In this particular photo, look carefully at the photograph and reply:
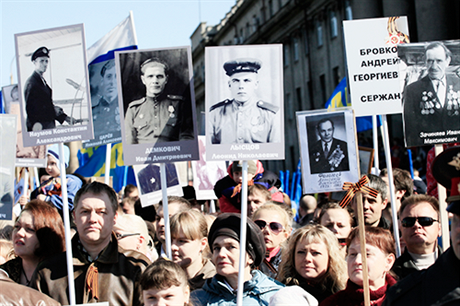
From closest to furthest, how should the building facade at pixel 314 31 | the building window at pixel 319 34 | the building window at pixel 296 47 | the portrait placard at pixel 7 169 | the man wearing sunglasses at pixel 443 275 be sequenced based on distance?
the man wearing sunglasses at pixel 443 275 < the portrait placard at pixel 7 169 < the building facade at pixel 314 31 < the building window at pixel 319 34 < the building window at pixel 296 47

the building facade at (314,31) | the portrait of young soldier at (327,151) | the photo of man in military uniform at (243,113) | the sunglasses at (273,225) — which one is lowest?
the sunglasses at (273,225)

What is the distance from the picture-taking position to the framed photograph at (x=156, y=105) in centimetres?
444

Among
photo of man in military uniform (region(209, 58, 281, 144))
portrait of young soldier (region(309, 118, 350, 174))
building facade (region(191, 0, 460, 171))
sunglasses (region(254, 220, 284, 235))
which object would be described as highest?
building facade (region(191, 0, 460, 171))

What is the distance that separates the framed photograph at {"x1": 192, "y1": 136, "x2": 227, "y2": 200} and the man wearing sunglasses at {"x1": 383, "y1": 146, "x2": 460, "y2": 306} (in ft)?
19.9

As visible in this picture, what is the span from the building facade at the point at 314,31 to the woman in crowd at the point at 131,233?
21582mm

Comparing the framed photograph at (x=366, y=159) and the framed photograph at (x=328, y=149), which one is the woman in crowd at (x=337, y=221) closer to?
the framed photograph at (x=328, y=149)

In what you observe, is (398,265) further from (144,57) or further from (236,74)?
(144,57)

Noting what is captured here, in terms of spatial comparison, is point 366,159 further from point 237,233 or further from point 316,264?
point 237,233

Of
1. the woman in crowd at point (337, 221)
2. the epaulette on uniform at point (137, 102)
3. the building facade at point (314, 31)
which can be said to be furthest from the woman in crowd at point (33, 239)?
the building facade at point (314, 31)

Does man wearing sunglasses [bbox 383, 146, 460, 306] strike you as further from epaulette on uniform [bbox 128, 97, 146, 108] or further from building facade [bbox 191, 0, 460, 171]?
building facade [bbox 191, 0, 460, 171]

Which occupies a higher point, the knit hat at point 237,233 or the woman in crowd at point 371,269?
the knit hat at point 237,233

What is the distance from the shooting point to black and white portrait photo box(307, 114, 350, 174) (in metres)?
4.71

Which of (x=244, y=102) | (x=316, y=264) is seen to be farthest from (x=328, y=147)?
(x=316, y=264)

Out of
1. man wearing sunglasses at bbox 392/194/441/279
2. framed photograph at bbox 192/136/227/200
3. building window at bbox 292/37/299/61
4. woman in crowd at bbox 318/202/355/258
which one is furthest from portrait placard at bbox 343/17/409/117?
building window at bbox 292/37/299/61
